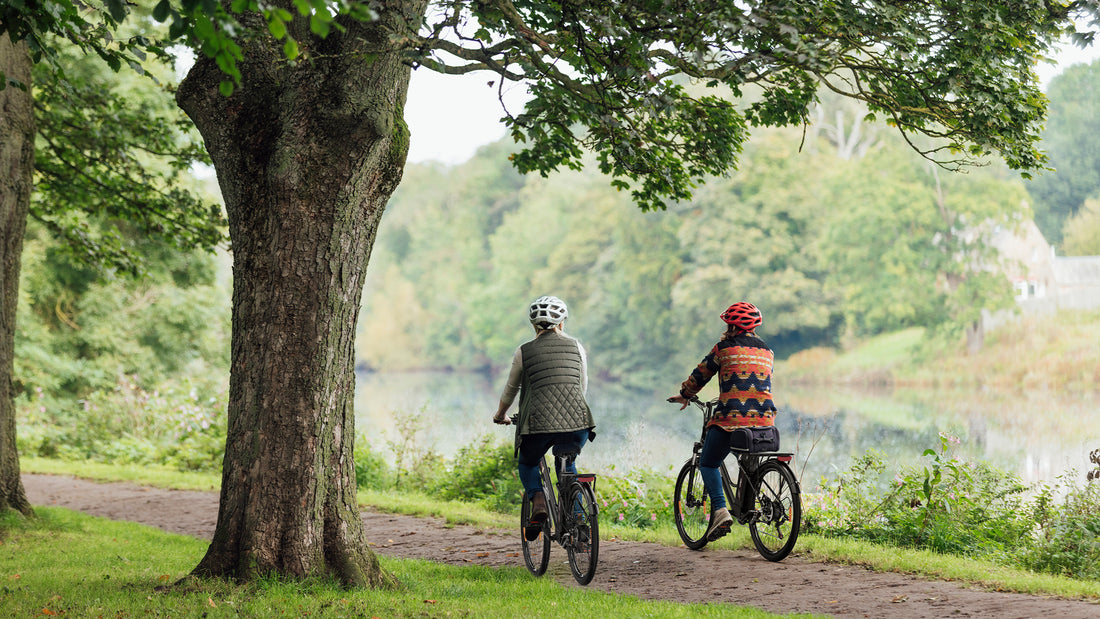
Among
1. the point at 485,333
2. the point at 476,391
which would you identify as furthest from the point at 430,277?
the point at 476,391

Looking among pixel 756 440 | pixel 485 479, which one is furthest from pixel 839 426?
pixel 756 440

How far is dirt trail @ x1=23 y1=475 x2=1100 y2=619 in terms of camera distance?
569 centimetres

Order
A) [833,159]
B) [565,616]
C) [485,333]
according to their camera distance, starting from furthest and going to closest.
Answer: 1. [485,333]
2. [833,159]
3. [565,616]

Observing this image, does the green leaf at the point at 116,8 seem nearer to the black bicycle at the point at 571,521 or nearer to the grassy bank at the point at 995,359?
the black bicycle at the point at 571,521

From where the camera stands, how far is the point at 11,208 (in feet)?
26.1

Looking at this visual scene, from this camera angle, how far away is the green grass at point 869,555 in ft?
20.3

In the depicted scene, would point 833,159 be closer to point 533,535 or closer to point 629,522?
point 629,522

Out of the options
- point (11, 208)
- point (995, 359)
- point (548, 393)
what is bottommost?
point (548, 393)

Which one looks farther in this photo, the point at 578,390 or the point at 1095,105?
the point at 1095,105

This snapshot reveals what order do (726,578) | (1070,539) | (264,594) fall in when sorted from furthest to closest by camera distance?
(1070,539) → (726,578) → (264,594)

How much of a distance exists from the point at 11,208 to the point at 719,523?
620 cm

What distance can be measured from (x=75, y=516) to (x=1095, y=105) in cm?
4611

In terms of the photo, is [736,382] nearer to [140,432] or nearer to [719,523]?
[719,523]

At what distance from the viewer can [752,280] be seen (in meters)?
41.6
